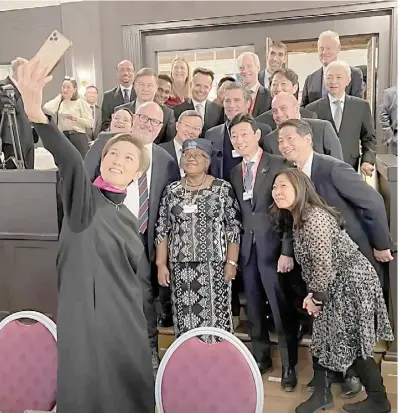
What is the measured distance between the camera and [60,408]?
60.4 inches

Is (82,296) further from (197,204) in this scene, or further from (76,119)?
(76,119)

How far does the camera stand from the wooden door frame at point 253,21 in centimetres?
477

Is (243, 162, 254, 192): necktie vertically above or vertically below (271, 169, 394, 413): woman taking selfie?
above

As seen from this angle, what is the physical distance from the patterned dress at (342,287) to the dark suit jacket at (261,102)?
113 centimetres

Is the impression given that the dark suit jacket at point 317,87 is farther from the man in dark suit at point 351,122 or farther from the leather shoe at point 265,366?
the leather shoe at point 265,366

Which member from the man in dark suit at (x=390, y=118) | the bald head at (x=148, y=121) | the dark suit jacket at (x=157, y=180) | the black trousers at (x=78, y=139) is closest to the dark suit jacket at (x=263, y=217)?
the dark suit jacket at (x=157, y=180)

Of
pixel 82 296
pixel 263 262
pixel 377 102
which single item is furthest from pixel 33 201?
pixel 377 102

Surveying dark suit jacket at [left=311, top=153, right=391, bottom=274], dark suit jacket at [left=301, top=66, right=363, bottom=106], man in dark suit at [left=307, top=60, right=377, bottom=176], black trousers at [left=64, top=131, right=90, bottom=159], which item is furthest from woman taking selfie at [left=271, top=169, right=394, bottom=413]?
black trousers at [left=64, top=131, right=90, bottom=159]

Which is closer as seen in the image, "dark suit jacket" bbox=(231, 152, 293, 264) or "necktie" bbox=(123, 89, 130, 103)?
"dark suit jacket" bbox=(231, 152, 293, 264)

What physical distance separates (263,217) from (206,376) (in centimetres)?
107

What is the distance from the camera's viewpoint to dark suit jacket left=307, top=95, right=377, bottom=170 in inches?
119

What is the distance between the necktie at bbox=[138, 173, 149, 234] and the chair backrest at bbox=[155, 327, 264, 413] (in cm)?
99

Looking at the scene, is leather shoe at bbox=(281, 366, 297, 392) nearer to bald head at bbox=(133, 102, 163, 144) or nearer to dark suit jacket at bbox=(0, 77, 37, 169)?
bald head at bbox=(133, 102, 163, 144)

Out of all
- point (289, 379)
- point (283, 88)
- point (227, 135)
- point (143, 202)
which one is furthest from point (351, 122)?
point (289, 379)
